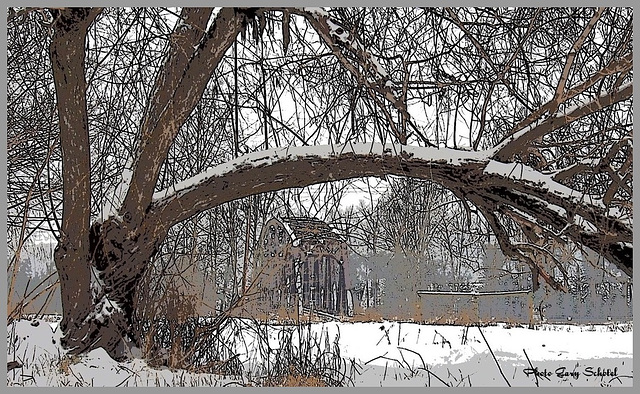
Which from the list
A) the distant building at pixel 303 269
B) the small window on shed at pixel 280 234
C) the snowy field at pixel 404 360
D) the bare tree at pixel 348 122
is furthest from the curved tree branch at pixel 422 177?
the small window on shed at pixel 280 234

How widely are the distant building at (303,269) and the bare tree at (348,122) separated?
0.87 m

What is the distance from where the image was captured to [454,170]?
426 centimetres

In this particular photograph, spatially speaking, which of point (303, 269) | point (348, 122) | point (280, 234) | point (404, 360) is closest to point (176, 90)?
point (348, 122)

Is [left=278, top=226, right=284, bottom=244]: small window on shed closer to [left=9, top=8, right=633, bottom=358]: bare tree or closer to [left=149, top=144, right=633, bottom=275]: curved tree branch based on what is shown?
[left=9, top=8, right=633, bottom=358]: bare tree

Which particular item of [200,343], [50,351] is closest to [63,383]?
[50,351]

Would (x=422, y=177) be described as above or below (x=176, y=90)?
below

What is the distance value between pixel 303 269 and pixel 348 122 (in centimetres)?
396

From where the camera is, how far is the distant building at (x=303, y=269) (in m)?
5.61

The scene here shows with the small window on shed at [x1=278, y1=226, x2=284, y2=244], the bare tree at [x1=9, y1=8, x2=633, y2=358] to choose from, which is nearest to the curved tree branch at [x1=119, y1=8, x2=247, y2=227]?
the bare tree at [x1=9, y1=8, x2=633, y2=358]

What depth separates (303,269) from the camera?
8820 mm

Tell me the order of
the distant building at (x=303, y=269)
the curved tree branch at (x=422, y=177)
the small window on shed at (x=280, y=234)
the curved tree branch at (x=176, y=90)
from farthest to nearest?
the small window on shed at (x=280, y=234) → the distant building at (x=303, y=269) → the curved tree branch at (x=176, y=90) → the curved tree branch at (x=422, y=177)

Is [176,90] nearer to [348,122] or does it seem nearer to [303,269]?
[348,122]

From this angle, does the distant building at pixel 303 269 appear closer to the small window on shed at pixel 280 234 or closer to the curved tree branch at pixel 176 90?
the small window on shed at pixel 280 234

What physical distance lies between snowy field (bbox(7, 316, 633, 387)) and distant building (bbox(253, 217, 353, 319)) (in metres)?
0.40
